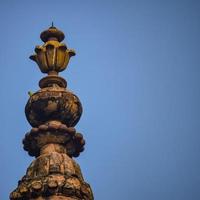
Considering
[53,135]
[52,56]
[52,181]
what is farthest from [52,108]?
[52,181]

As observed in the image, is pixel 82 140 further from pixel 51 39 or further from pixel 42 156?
pixel 51 39

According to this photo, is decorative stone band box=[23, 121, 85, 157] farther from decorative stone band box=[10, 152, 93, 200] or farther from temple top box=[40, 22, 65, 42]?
temple top box=[40, 22, 65, 42]

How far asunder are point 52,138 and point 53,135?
44 millimetres

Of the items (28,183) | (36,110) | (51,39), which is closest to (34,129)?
(36,110)

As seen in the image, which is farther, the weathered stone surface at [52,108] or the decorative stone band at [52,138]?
the weathered stone surface at [52,108]

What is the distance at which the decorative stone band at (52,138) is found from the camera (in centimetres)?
924

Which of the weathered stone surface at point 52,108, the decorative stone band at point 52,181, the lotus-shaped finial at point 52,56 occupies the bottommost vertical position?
the decorative stone band at point 52,181

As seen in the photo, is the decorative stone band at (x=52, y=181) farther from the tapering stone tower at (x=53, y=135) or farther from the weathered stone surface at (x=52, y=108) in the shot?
the weathered stone surface at (x=52, y=108)

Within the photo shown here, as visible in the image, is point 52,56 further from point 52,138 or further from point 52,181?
point 52,181

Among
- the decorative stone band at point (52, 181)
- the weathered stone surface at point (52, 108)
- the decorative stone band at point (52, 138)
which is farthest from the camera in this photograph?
the weathered stone surface at point (52, 108)

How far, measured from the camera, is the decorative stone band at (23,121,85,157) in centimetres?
924

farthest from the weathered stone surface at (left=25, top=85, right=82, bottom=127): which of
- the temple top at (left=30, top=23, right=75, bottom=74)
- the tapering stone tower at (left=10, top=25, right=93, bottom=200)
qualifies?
the temple top at (left=30, top=23, right=75, bottom=74)

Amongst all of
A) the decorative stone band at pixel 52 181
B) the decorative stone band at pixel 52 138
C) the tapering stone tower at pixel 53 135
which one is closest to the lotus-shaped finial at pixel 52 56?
the tapering stone tower at pixel 53 135

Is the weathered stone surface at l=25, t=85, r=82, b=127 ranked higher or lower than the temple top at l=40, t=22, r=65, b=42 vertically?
lower
